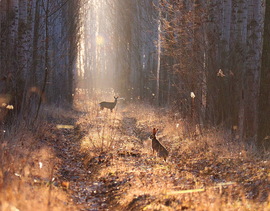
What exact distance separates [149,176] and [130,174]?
38 cm

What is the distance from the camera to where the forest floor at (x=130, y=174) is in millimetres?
5191

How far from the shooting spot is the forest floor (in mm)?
5191

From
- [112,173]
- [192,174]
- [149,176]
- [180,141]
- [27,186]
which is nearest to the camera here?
[27,186]

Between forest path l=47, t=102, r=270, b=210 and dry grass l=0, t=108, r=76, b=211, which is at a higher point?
dry grass l=0, t=108, r=76, b=211

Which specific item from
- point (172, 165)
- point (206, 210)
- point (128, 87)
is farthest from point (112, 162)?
point (128, 87)

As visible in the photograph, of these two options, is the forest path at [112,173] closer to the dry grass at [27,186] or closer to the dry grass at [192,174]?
the dry grass at [192,174]

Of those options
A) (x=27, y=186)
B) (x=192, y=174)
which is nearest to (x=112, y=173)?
(x=192, y=174)

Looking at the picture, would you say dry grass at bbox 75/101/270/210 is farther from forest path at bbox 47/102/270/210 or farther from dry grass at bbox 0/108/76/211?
dry grass at bbox 0/108/76/211

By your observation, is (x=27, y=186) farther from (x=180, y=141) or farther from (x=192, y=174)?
(x=180, y=141)

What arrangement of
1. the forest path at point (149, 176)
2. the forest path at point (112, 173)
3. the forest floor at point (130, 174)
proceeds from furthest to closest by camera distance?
the forest path at point (112, 173) < the forest path at point (149, 176) < the forest floor at point (130, 174)

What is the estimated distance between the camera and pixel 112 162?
8086 millimetres

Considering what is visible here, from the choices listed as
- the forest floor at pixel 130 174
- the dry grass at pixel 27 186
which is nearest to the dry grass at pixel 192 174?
the forest floor at pixel 130 174

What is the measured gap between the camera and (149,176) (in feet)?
22.6

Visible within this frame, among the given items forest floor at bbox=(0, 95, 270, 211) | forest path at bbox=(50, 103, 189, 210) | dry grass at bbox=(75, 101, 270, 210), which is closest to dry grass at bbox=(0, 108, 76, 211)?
forest floor at bbox=(0, 95, 270, 211)
